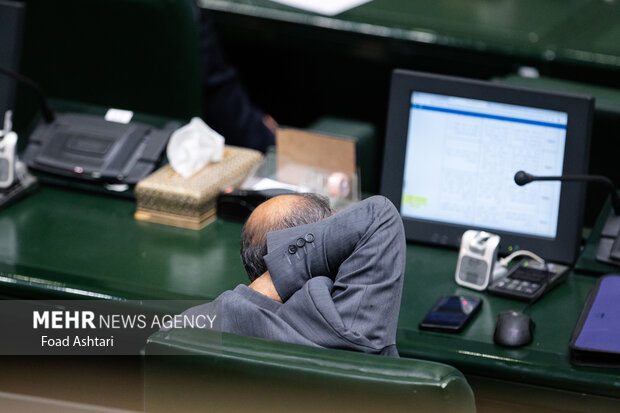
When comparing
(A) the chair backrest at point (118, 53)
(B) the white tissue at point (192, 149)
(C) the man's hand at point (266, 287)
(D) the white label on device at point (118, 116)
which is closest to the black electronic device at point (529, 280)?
(C) the man's hand at point (266, 287)

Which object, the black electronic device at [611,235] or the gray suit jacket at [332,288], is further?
the black electronic device at [611,235]

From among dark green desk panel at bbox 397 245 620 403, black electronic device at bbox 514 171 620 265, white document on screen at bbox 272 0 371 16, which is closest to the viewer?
dark green desk panel at bbox 397 245 620 403

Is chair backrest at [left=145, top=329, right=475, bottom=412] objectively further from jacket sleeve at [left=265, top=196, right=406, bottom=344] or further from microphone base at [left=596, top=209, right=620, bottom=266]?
microphone base at [left=596, top=209, right=620, bottom=266]

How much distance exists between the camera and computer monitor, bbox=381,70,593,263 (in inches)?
82.7

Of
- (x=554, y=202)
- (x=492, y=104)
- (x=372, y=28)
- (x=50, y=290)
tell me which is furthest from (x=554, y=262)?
(x=372, y=28)

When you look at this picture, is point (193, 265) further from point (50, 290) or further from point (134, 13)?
point (134, 13)

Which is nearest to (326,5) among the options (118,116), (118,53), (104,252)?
(118,53)

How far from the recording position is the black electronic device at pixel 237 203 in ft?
7.48

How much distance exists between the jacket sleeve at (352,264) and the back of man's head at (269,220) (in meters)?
0.02

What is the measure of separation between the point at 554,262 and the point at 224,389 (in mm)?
1089

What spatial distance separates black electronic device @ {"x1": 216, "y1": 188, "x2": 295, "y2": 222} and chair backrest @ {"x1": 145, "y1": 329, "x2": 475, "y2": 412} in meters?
0.96

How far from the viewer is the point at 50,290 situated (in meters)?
2.00

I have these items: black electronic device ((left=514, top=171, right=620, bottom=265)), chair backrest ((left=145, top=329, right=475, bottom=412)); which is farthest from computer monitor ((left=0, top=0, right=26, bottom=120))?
black electronic device ((left=514, top=171, right=620, bottom=265))

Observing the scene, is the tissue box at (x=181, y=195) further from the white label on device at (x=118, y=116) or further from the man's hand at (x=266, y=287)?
the man's hand at (x=266, y=287)
